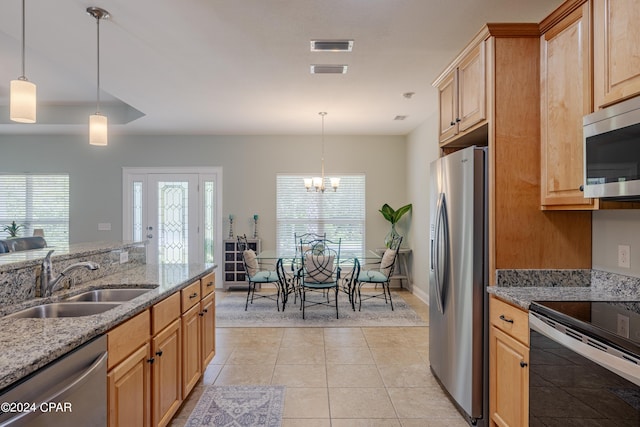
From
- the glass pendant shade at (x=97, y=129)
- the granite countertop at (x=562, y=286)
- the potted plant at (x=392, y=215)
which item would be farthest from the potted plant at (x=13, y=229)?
the granite countertop at (x=562, y=286)

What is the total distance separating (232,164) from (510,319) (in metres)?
5.11

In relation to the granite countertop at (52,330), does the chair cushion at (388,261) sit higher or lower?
lower

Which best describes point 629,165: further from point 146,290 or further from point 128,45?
point 128,45

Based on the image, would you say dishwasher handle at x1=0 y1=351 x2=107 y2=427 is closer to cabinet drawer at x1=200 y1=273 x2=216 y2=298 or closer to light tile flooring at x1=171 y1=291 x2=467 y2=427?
light tile flooring at x1=171 y1=291 x2=467 y2=427

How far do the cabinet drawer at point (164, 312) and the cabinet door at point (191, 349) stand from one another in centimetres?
15

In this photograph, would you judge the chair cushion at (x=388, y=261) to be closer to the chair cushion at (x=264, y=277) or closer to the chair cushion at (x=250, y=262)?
the chair cushion at (x=264, y=277)

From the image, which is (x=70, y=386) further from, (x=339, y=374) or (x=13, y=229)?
(x=13, y=229)

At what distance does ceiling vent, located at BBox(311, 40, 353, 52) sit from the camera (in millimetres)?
2733

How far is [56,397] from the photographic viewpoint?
113cm

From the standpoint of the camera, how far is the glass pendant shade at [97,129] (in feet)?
8.04

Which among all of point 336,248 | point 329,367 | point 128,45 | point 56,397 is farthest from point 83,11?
point 336,248

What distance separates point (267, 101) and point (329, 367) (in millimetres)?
3042

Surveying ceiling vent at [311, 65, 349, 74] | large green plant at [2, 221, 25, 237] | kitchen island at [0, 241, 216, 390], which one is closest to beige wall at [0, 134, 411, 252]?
large green plant at [2, 221, 25, 237]

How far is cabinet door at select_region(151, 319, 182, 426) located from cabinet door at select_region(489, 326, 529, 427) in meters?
1.89
